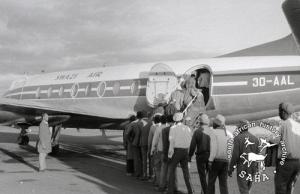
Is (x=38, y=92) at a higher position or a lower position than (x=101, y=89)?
higher

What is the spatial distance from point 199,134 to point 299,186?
3.85 meters

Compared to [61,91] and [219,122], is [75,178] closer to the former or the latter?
[219,122]

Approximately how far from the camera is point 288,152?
5.75 meters

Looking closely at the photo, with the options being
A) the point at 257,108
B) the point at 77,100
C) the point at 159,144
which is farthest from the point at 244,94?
the point at 77,100

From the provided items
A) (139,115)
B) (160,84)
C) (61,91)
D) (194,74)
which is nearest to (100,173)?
(139,115)

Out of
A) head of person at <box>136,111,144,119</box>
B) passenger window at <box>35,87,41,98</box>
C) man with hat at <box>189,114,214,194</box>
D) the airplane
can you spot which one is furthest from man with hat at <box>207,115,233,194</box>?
passenger window at <box>35,87,41,98</box>

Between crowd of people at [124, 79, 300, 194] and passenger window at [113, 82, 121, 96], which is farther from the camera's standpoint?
passenger window at [113, 82, 121, 96]

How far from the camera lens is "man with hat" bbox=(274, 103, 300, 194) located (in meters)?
5.73

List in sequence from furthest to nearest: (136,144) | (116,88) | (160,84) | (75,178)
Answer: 1. (116,88)
2. (160,84)
3. (136,144)
4. (75,178)

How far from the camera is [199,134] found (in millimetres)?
7480

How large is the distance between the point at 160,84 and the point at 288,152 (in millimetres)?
8397

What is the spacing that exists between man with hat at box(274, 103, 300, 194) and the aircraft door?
7.98 meters

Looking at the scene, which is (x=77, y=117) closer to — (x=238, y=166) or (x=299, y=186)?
(x=299, y=186)

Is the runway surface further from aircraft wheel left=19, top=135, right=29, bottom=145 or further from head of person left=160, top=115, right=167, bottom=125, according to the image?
aircraft wheel left=19, top=135, right=29, bottom=145
